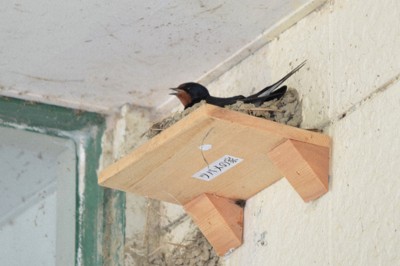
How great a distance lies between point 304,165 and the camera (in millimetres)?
3592

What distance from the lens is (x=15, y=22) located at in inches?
164

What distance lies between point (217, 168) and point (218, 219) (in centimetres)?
24

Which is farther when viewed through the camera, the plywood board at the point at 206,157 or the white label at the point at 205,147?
the white label at the point at 205,147

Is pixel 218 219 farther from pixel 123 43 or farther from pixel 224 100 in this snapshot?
pixel 123 43

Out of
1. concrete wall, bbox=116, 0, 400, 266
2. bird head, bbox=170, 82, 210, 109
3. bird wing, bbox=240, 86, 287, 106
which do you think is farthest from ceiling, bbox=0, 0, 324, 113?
bird wing, bbox=240, 86, 287, 106

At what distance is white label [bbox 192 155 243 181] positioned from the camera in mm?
3748

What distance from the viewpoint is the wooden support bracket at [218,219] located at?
4.00 metres

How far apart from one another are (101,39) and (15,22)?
1.01 feet

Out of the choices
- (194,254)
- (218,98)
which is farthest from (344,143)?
(194,254)

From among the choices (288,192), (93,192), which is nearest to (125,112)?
(93,192)

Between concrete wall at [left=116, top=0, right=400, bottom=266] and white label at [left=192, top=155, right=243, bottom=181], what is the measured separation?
0.21 m

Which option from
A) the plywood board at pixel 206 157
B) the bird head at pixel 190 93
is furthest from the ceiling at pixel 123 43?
the plywood board at pixel 206 157

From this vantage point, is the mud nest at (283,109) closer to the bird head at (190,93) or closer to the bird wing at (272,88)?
the bird wing at (272,88)

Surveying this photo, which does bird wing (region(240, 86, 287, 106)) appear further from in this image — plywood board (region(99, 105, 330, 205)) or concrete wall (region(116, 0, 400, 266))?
plywood board (region(99, 105, 330, 205))
